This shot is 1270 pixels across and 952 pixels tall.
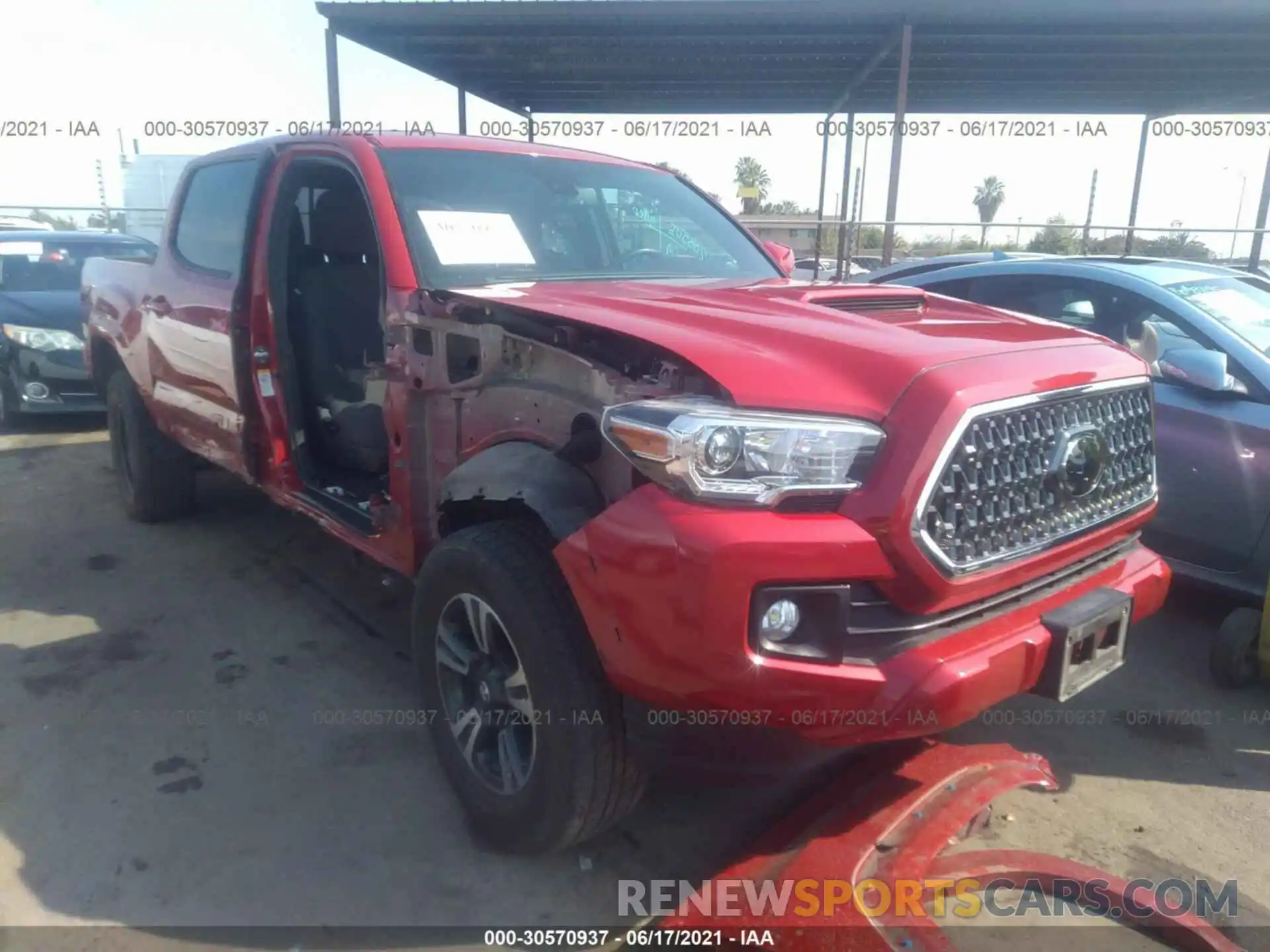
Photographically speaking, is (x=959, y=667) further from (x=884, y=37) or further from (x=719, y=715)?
(x=884, y=37)

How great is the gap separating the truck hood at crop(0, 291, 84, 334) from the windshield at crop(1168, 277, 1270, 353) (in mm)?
7951

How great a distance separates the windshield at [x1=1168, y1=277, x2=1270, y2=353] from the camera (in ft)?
13.4

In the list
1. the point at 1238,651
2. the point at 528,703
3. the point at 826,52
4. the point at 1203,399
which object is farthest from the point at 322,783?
the point at 826,52

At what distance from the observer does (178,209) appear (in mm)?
4816

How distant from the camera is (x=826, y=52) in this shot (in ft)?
37.6

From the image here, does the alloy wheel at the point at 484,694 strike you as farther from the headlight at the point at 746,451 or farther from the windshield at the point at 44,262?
the windshield at the point at 44,262

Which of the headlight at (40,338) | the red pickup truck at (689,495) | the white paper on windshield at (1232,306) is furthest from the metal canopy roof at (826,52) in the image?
the red pickup truck at (689,495)

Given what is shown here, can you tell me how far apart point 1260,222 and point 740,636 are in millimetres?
15905

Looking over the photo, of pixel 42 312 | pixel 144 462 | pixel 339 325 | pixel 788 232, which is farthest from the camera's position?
pixel 788 232

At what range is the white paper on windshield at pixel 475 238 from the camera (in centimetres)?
307

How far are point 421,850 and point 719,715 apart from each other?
1132 millimetres

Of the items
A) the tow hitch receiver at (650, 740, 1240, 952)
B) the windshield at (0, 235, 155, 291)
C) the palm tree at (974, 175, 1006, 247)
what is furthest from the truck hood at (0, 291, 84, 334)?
the palm tree at (974, 175, 1006, 247)

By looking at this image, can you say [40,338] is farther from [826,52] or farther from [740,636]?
[826,52]

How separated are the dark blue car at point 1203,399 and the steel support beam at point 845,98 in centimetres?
491
